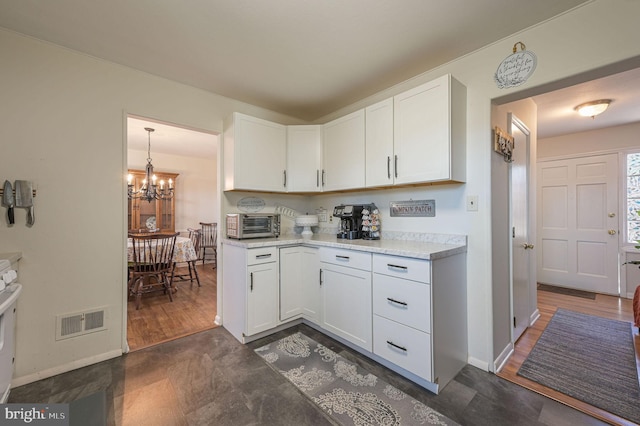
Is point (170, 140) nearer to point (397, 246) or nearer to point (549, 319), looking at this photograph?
point (397, 246)

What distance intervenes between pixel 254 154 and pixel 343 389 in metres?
2.27

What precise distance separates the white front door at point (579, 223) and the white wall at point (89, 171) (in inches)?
134

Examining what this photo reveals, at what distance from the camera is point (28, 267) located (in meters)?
1.88

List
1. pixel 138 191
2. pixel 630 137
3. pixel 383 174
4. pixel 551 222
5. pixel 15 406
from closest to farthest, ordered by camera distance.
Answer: pixel 15 406 < pixel 383 174 < pixel 630 137 < pixel 551 222 < pixel 138 191

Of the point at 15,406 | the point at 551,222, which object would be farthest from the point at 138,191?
the point at 551,222

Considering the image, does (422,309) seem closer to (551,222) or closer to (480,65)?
(480,65)

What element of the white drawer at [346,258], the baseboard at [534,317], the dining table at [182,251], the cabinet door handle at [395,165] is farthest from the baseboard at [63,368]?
the baseboard at [534,317]

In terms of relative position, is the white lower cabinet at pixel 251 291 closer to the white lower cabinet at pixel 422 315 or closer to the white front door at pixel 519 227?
the white lower cabinet at pixel 422 315

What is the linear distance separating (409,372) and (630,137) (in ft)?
15.5

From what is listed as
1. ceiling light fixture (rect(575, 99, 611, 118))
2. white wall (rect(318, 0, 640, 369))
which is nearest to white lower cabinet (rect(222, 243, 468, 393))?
white wall (rect(318, 0, 640, 369))

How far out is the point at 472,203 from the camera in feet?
6.73

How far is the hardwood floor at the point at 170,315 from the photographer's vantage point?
2514 mm

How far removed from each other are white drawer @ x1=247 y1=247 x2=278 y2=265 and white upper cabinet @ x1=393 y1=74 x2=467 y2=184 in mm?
1361
